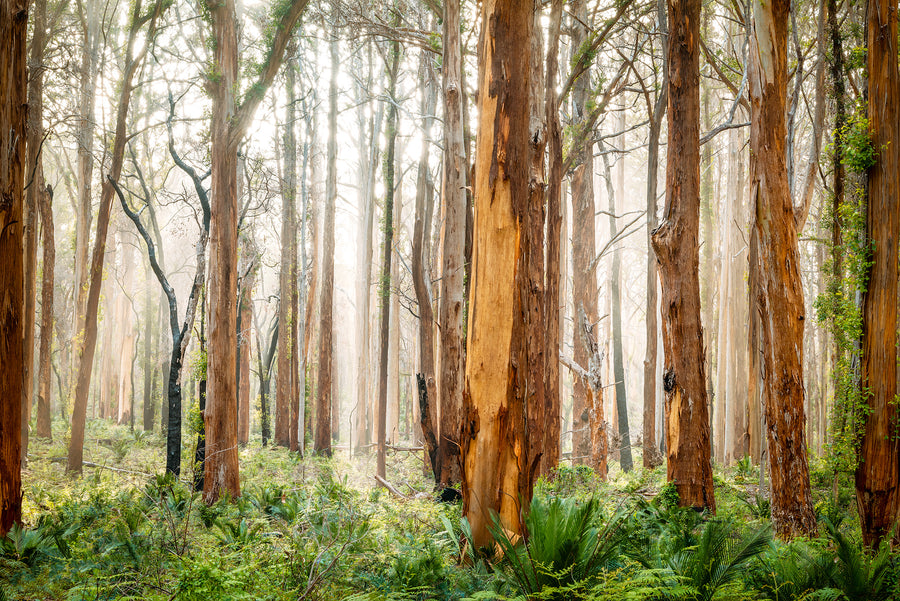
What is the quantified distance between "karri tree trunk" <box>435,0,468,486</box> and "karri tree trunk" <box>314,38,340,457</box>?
26.3 feet

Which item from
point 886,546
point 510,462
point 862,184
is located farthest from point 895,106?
point 510,462

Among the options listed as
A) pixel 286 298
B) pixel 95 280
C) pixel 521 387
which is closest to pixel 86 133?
pixel 95 280

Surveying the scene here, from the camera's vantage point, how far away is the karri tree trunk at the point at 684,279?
698 cm

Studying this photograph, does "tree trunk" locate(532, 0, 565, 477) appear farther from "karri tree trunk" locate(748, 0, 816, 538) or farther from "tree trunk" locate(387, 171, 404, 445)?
"tree trunk" locate(387, 171, 404, 445)

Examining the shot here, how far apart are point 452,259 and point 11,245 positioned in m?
5.72

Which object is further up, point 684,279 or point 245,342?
point 684,279

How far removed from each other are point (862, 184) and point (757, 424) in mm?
7696

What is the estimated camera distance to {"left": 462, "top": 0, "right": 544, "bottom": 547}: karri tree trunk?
4430 millimetres

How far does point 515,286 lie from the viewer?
455cm

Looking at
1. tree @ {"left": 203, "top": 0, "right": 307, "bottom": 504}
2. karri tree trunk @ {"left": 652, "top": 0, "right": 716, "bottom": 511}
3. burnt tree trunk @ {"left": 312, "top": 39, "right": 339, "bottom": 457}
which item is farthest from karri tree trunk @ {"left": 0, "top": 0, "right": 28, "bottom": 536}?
burnt tree trunk @ {"left": 312, "top": 39, "right": 339, "bottom": 457}

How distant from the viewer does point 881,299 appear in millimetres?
6730

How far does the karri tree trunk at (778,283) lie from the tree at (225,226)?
6.55m

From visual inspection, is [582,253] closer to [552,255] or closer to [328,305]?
[552,255]

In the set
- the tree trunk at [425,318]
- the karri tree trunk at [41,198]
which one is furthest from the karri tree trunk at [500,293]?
the karri tree trunk at [41,198]
